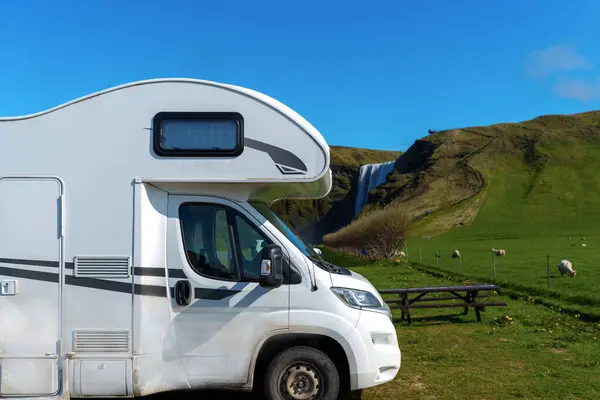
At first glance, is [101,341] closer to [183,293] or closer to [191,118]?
[183,293]

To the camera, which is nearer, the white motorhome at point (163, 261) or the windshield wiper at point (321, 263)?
the white motorhome at point (163, 261)

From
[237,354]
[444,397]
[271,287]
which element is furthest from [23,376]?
[444,397]

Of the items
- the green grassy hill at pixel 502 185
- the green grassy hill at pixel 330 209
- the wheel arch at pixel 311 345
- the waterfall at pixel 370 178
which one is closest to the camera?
the wheel arch at pixel 311 345

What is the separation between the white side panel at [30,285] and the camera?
226 inches

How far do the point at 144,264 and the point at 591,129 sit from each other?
104 metres

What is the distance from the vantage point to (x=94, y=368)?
573 cm

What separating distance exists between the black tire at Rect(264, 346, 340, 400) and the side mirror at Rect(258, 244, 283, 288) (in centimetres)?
86

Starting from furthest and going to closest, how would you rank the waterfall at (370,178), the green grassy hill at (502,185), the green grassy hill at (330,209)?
the green grassy hill at (330,209) < the waterfall at (370,178) < the green grassy hill at (502,185)

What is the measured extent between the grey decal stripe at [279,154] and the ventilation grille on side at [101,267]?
71.3 inches

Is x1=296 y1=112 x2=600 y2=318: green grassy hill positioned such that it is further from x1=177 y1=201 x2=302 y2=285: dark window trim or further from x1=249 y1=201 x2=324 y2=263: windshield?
x1=177 y1=201 x2=302 y2=285: dark window trim

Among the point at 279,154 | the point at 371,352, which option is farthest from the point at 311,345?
the point at 279,154

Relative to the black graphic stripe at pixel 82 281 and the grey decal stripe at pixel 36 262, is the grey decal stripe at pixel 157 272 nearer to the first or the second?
the black graphic stripe at pixel 82 281

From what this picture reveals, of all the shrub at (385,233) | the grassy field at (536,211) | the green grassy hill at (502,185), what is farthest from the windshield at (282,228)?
the grassy field at (536,211)

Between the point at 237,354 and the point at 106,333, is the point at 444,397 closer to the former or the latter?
the point at 237,354
